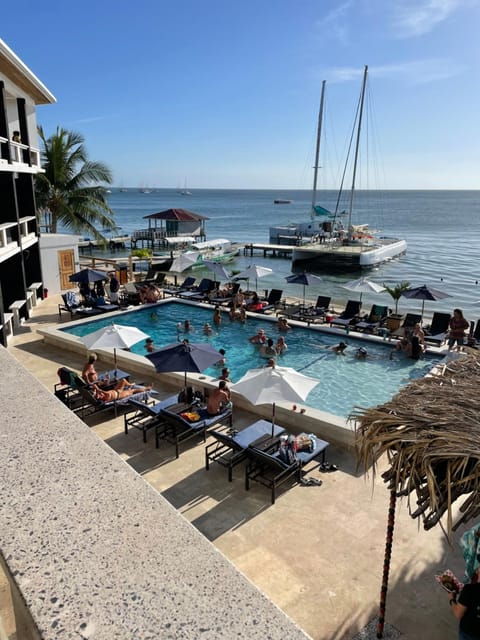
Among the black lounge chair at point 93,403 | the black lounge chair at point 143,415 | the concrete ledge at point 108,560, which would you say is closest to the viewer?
the concrete ledge at point 108,560

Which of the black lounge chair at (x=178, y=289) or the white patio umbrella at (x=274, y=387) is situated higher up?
the white patio umbrella at (x=274, y=387)

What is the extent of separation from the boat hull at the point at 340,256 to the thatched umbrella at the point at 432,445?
39113 mm

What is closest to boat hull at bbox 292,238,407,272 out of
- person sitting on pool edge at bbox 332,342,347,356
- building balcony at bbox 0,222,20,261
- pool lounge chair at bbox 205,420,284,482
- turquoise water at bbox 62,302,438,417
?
turquoise water at bbox 62,302,438,417

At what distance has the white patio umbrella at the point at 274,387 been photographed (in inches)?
319

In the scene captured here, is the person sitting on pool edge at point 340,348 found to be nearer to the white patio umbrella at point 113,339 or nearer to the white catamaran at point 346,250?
the white patio umbrella at point 113,339

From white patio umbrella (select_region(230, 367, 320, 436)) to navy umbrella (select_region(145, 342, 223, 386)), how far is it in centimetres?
124

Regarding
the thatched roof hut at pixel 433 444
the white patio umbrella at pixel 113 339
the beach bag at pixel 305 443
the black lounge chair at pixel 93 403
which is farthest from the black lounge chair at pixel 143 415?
the thatched roof hut at pixel 433 444

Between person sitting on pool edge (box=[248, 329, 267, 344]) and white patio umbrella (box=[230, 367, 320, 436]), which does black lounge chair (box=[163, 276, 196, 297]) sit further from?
white patio umbrella (box=[230, 367, 320, 436])

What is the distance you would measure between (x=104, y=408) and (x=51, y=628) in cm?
903

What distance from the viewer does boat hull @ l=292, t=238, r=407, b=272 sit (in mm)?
42906

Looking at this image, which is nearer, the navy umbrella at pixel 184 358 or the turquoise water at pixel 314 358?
the navy umbrella at pixel 184 358

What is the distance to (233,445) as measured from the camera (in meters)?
8.02

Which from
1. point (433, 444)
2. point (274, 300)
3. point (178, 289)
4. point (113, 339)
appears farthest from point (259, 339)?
point (433, 444)

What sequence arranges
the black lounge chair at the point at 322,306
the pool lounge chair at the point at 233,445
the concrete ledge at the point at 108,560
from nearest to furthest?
the concrete ledge at the point at 108,560
the pool lounge chair at the point at 233,445
the black lounge chair at the point at 322,306
